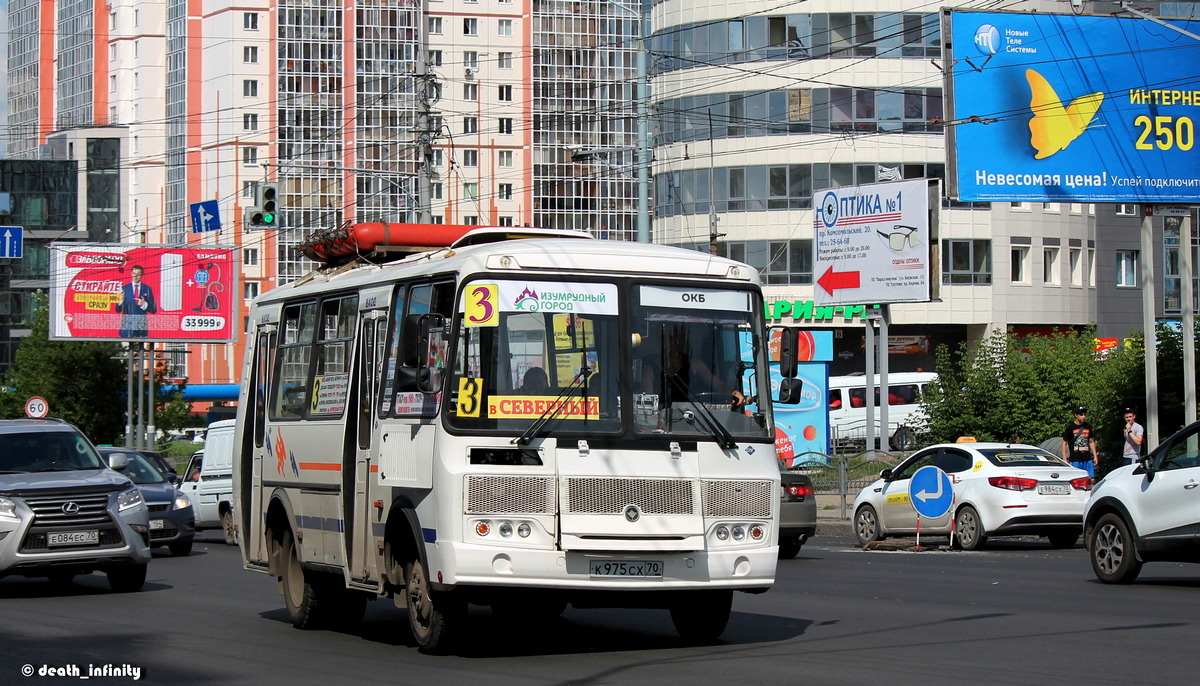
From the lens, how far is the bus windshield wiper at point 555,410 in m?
10.7

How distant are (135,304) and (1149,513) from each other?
52558 millimetres

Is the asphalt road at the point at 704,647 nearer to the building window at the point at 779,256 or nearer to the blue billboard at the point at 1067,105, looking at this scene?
the blue billboard at the point at 1067,105

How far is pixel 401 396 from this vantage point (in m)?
11.5

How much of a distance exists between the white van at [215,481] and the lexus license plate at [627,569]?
18.3 metres

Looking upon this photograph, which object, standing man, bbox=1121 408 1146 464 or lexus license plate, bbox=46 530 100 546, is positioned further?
standing man, bbox=1121 408 1146 464

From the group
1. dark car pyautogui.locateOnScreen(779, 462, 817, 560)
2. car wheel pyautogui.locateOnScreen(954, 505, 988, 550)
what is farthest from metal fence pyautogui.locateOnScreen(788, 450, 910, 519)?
dark car pyautogui.locateOnScreen(779, 462, 817, 560)

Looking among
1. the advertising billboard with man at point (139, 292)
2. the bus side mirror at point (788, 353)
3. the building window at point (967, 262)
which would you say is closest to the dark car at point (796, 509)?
the bus side mirror at point (788, 353)

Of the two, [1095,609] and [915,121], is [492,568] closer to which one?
[1095,609]

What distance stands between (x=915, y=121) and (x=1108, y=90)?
1391 inches

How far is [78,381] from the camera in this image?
71250mm

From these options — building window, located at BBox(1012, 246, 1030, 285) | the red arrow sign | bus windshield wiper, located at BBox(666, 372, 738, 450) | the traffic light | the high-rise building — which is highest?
the high-rise building

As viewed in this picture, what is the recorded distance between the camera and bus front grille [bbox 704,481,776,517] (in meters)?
11.1

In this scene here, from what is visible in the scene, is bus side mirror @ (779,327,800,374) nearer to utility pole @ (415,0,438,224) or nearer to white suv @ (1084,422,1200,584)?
white suv @ (1084,422,1200,584)

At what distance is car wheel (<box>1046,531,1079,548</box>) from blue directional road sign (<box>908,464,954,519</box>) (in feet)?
5.58
